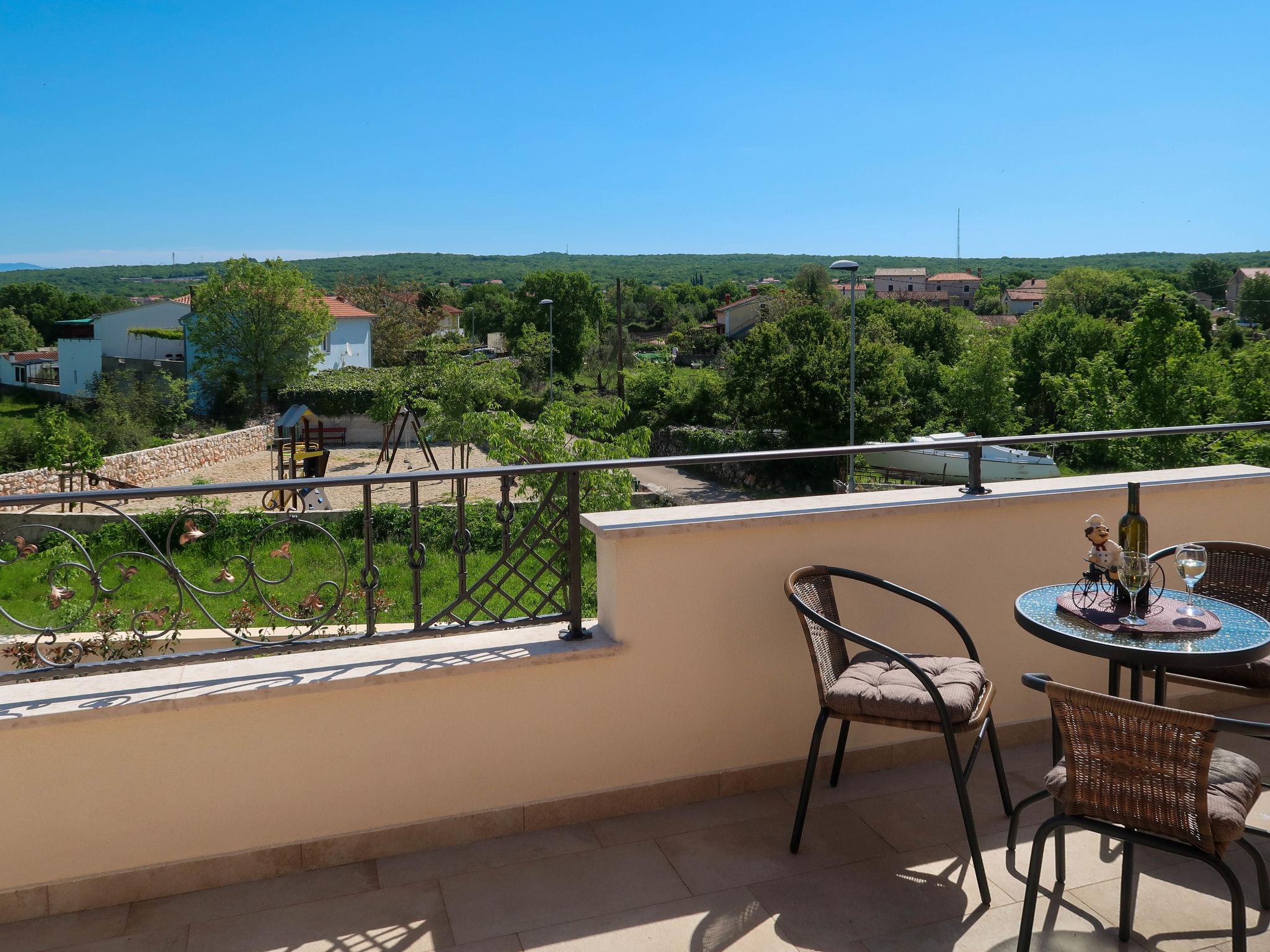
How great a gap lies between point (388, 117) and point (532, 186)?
18.9 m

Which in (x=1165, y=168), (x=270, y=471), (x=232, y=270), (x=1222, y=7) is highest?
(x=1165, y=168)

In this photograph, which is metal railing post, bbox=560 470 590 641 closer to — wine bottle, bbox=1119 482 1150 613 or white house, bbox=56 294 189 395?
wine bottle, bbox=1119 482 1150 613

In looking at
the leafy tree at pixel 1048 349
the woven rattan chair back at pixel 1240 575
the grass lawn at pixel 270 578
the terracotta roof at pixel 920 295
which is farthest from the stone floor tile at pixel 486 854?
the terracotta roof at pixel 920 295

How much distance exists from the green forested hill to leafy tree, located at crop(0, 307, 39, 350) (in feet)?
52.2

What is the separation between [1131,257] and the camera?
98500 millimetres

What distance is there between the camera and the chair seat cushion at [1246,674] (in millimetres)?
2717

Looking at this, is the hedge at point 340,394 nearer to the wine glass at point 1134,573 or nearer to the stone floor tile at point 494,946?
the stone floor tile at point 494,946

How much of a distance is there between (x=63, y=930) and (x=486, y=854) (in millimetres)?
1076

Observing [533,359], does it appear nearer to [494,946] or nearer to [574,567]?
[574,567]

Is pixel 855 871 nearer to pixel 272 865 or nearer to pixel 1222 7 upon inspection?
pixel 272 865

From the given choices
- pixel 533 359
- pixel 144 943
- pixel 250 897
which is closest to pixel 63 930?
pixel 144 943

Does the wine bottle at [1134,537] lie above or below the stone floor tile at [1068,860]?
above

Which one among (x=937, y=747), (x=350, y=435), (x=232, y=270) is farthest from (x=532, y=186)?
(x=937, y=747)

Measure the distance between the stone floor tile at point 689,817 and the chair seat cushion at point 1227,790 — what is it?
1.02 metres
